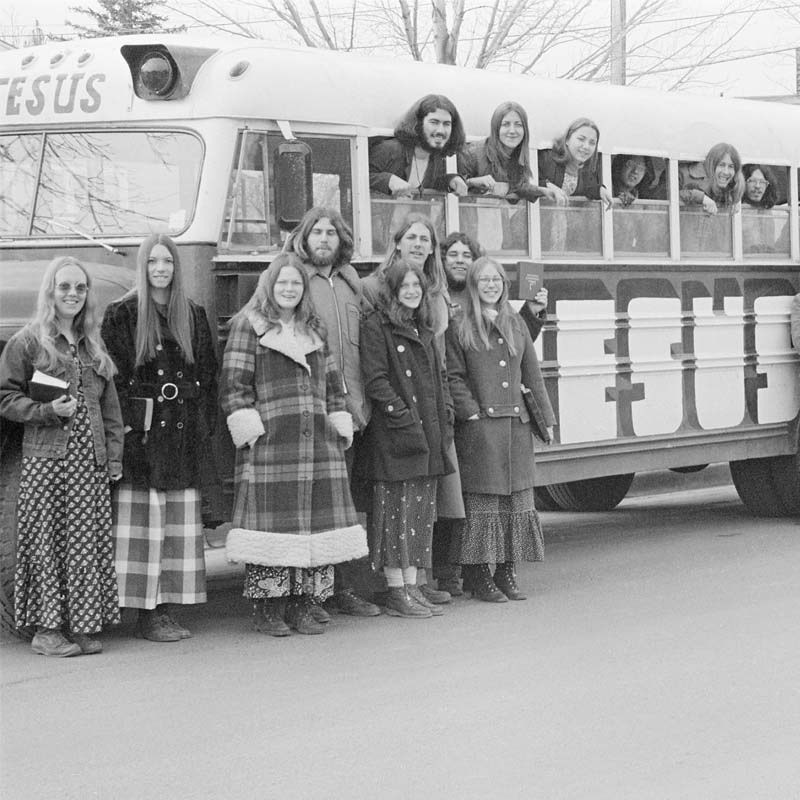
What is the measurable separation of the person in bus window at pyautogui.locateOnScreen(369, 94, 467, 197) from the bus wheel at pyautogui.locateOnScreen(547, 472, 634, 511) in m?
4.22

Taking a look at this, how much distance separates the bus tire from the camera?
10867 mm

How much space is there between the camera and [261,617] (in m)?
7.12

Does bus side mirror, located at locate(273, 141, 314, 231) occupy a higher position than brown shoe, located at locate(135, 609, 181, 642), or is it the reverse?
bus side mirror, located at locate(273, 141, 314, 231)

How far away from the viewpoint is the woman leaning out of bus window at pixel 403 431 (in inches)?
287

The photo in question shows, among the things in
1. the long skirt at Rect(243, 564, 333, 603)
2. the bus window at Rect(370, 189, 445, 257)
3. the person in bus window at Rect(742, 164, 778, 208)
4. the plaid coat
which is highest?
the person in bus window at Rect(742, 164, 778, 208)

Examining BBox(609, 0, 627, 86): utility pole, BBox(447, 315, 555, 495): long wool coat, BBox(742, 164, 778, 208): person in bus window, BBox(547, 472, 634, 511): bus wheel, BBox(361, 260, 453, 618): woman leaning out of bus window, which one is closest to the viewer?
BBox(361, 260, 453, 618): woman leaning out of bus window

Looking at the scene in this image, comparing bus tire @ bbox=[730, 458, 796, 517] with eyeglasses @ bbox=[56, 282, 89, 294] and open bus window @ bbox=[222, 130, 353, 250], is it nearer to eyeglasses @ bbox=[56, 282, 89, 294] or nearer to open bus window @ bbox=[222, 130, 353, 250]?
open bus window @ bbox=[222, 130, 353, 250]

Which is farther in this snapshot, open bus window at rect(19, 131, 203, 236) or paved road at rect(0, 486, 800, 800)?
open bus window at rect(19, 131, 203, 236)

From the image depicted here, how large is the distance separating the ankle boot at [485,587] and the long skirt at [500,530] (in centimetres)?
9

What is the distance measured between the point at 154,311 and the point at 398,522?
149 centimetres

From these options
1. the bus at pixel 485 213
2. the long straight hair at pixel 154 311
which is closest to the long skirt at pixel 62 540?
the long straight hair at pixel 154 311

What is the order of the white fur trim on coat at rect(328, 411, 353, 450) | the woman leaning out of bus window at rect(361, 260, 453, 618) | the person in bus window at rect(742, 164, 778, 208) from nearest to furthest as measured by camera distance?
the white fur trim on coat at rect(328, 411, 353, 450)
the woman leaning out of bus window at rect(361, 260, 453, 618)
the person in bus window at rect(742, 164, 778, 208)

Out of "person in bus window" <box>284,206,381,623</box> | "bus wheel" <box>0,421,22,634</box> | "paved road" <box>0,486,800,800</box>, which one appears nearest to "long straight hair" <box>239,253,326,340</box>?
"person in bus window" <box>284,206,381,623</box>

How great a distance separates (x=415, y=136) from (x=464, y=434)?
57.9 inches
